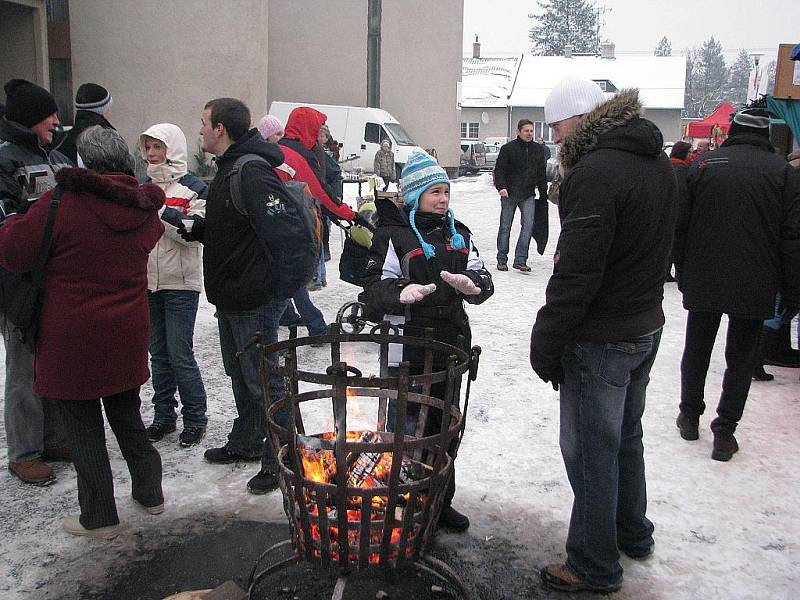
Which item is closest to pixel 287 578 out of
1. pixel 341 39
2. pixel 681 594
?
pixel 681 594

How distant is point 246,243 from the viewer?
3910 millimetres

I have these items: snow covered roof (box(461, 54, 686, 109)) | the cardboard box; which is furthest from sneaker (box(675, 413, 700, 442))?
snow covered roof (box(461, 54, 686, 109))

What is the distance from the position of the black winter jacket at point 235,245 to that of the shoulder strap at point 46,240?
81cm

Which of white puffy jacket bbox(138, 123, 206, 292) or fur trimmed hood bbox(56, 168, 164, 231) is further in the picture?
white puffy jacket bbox(138, 123, 206, 292)

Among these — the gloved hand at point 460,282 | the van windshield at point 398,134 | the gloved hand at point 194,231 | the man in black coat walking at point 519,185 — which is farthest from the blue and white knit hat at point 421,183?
the van windshield at point 398,134

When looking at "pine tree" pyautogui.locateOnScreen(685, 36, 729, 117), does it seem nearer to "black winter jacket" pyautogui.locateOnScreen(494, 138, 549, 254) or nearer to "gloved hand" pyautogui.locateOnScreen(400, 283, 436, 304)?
"black winter jacket" pyautogui.locateOnScreen(494, 138, 549, 254)

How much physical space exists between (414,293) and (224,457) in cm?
182

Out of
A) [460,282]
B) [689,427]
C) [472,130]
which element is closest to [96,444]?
[460,282]

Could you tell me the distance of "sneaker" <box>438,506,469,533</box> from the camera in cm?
368

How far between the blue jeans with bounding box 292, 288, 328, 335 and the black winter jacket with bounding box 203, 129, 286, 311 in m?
2.55

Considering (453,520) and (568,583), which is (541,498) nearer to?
(453,520)

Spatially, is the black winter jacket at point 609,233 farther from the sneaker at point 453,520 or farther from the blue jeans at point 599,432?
the sneaker at point 453,520

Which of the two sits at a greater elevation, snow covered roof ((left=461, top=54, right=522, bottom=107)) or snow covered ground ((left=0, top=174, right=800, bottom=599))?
snow covered roof ((left=461, top=54, right=522, bottom=107))

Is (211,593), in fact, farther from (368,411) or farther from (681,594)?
(368,411)
